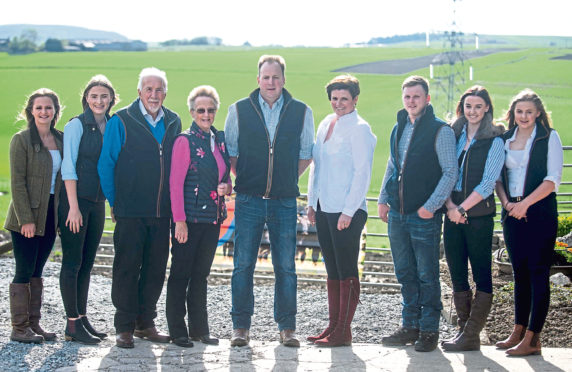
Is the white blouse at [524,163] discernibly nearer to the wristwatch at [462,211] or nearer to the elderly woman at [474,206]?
the elderly woman at [474,206]

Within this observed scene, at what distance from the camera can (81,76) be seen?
35.7m

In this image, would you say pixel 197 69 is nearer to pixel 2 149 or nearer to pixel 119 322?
pixel 2 149

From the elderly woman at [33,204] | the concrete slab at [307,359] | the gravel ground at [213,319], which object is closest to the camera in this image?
the concrete slab at [307,359]

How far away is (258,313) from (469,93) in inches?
126

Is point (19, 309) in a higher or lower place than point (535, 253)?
lower

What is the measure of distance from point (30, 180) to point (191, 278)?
143 centimetres

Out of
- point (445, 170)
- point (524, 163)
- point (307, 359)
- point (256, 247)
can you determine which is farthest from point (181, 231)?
point (524, 163)

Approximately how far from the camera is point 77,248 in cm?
555

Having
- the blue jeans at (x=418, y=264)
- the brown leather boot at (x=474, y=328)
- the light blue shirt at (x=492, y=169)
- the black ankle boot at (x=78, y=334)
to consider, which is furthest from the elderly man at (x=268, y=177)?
the light blue shirt at (x=492, y=169)

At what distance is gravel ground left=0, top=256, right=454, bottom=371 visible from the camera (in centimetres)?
520

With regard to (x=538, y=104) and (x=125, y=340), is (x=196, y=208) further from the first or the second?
(x=538, y=104)

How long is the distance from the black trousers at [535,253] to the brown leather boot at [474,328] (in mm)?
316

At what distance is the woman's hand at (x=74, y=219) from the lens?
5434 mm

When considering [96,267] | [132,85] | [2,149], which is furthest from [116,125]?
[132,85]
